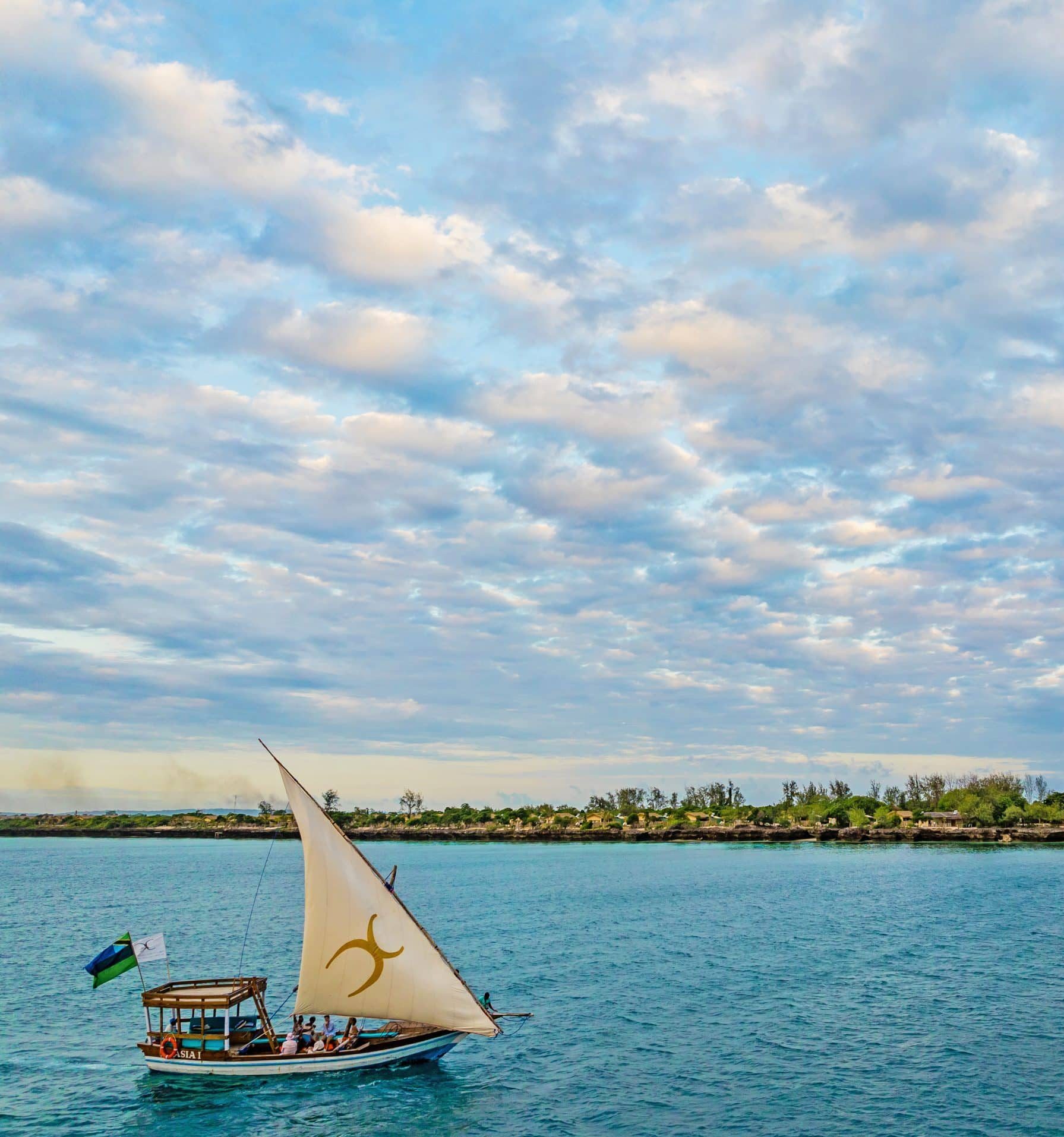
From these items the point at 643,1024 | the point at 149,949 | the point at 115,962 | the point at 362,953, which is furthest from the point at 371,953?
the point at 643,1024

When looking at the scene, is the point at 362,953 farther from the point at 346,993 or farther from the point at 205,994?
the point at 205,994

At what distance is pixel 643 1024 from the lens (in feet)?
176

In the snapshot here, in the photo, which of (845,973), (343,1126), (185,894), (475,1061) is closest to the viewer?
(343,1126)

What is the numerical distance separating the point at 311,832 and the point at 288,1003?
22268 mm

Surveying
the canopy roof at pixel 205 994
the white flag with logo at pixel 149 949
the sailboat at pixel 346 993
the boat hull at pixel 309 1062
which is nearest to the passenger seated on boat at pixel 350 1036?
the sailboat at pixel 346 993

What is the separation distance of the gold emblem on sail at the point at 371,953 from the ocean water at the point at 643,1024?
4793mm

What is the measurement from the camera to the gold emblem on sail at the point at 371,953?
4350 cm

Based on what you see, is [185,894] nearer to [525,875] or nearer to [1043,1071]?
[525,875]

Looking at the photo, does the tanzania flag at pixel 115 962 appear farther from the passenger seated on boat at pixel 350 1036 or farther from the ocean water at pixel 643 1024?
the passenger seated on boat at pixel 350 1036

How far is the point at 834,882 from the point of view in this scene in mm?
140750

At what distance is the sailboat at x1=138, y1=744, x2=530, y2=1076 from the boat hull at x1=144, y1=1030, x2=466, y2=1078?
6cm

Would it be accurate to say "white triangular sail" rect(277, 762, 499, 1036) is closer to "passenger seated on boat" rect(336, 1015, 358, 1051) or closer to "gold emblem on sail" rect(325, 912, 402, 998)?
"gold emblem on sail" rect(325, 912, 402, 998)

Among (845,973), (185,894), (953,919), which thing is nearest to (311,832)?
(845,973)

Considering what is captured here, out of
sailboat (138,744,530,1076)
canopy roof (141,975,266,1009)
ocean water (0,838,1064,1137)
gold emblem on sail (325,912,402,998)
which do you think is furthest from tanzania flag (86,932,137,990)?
gold emblem on sail (325,912,402,998)
